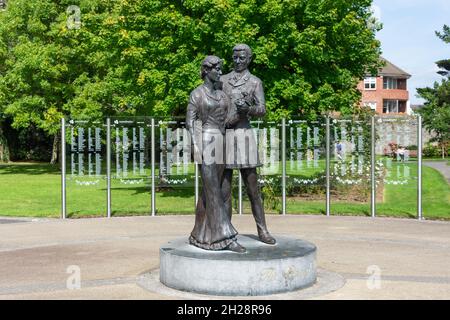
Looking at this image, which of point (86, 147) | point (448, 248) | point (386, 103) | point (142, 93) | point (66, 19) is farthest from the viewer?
point (386, 103)

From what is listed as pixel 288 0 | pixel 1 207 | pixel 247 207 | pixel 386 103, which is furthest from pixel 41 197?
pixel 386 103

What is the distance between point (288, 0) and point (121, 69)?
7.53 metres

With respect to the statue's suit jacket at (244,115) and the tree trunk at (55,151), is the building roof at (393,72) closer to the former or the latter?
the tree trunk at (55,151)

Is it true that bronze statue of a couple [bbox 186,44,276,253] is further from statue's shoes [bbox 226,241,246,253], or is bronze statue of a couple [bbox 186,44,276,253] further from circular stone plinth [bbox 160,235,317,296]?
circular stone plinth [bbox 160,235,317,296]

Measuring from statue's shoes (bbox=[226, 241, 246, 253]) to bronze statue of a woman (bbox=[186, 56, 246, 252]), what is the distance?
8cm

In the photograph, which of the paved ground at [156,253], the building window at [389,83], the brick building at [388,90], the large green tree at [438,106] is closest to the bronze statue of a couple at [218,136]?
the paved ground at [156,253]

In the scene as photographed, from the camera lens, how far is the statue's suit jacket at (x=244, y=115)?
28.4 feet

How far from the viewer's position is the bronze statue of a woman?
8.43m

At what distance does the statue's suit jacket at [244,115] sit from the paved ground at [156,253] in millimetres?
2217

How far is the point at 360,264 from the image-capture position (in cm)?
980

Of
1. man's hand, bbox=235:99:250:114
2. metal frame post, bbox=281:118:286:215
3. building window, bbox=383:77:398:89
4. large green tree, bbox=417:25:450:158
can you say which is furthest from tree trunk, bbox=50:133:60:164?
building window, bbox=383:77:398:89

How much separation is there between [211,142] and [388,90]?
72420 mm

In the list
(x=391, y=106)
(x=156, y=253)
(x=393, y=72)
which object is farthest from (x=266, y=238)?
(x=391, y=106)
